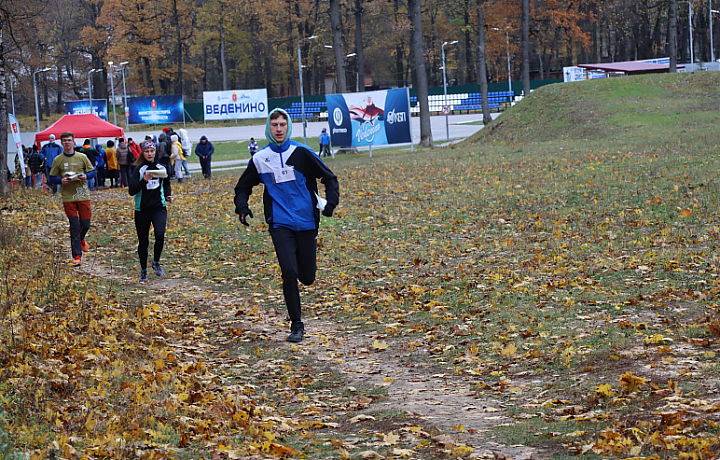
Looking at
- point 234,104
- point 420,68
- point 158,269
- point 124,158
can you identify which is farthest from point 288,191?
point 234,104

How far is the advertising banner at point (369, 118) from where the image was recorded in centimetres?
3161

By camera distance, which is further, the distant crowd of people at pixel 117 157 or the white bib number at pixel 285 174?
the distant crowd of people at pixel 117 157

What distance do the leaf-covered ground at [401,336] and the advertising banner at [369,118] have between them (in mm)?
15604

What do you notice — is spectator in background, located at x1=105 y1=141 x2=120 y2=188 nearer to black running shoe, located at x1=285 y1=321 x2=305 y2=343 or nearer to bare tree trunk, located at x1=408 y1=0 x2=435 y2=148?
bare tree trunk, located at x1=408 y1=0 x2=435 y2=148

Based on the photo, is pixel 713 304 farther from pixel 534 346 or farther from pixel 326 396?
pixel 326 396

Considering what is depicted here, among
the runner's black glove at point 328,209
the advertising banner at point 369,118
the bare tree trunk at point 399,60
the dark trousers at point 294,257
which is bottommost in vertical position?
the dark trousers at point 294,257

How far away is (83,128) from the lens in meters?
29.4

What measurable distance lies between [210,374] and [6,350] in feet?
5.22

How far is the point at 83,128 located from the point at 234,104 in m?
45.8

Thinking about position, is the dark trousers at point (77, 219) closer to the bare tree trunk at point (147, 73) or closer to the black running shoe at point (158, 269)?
the black running shoe at point (158, 269)

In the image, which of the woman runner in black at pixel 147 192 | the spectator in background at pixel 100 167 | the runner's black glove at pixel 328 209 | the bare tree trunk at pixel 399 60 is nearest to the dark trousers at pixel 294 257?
the runner's black glove at pixel 328 209

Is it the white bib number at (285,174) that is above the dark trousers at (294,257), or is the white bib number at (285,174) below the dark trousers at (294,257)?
above

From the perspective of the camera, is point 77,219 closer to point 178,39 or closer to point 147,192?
point 147,192

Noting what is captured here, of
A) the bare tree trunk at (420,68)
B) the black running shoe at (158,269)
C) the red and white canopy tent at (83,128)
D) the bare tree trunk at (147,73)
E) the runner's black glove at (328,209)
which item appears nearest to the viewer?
the runner's black glove at (328,209)
